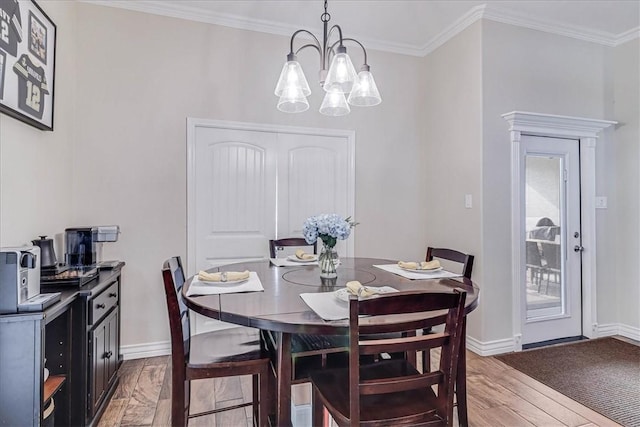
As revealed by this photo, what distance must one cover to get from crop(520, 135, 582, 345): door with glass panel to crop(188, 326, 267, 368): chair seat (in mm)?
2495

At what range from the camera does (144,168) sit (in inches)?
116

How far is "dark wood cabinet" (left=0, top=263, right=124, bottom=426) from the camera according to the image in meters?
1.41

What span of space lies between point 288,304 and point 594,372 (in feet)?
Result: 8.38

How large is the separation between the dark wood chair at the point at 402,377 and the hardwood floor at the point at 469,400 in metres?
0.97

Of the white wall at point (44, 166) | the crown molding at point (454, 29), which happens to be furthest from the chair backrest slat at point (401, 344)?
the crown molding at point (454, 29)

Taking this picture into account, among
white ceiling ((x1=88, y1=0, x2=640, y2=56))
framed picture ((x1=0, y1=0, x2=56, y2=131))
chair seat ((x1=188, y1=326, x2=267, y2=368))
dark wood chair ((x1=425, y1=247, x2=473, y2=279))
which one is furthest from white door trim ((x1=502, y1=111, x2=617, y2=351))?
framed picture ((x1=0, y1=0, x2=56, y2=131))

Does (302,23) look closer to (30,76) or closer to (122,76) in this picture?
(122,76)

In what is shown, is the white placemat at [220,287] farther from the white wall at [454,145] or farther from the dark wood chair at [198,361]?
the white wall at [454,145]

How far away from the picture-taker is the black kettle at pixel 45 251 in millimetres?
2064

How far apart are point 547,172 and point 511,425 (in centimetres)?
223

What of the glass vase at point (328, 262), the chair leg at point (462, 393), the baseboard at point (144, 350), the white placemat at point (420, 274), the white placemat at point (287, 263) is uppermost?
the glass vase at point (328, 262)

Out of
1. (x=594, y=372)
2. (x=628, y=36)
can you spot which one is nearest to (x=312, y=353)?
(x=594, y=372)

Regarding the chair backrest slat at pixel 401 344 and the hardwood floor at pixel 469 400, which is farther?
the hardwood floor at pixel 469 400

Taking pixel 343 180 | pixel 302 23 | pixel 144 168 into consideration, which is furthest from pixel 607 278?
pixel 144 168
